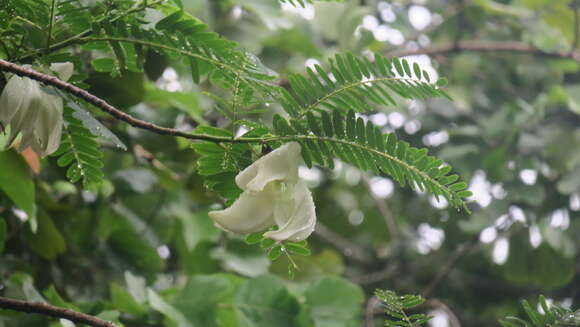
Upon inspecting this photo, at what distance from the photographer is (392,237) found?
1328 mm

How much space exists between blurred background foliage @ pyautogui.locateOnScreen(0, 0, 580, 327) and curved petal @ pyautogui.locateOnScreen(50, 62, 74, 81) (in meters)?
0.05

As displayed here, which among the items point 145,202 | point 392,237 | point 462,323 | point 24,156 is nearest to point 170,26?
point 24,156

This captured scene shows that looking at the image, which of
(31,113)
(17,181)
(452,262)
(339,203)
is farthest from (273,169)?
(339,203)

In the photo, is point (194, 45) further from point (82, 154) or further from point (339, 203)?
point (339, 203)

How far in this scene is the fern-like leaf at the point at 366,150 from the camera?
1.19 ft

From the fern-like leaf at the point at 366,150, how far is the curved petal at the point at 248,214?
0.04 m

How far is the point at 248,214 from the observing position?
35 cm

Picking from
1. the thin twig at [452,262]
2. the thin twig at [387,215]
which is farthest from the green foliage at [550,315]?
the thin twig at [387,215]

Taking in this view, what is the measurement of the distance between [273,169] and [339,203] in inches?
42.6

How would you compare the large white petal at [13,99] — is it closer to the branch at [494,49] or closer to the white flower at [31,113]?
the white flower at [31,113]

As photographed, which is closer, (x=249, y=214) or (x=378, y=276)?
(x=249, y=214)

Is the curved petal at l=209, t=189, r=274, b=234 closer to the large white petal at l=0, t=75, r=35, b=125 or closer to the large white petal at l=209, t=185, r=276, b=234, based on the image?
the large white petal at l=209, t=185, r=276, b=234

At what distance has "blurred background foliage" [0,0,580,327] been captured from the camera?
682mm

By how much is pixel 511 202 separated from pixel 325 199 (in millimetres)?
382
